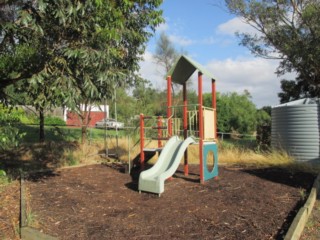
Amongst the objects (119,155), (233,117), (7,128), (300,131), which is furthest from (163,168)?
(233,117)

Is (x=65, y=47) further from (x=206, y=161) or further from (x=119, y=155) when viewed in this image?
(x=119, y=155)

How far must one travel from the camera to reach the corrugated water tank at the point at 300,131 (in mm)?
10945

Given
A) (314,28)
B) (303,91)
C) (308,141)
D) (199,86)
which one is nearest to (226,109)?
(303,91)

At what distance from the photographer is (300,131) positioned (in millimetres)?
11203

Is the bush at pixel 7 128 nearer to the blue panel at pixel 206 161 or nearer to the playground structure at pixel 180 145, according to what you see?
the playground structure at pixel 180 145

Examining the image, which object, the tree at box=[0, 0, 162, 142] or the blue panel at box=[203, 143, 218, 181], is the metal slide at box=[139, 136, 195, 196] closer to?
the blue panel at box=[203, 143, 218, 181]

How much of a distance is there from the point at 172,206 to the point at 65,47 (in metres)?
3.23

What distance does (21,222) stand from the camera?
17.4 ft

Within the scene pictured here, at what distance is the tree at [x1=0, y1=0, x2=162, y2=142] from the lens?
534 cm

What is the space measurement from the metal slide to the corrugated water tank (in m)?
3.97

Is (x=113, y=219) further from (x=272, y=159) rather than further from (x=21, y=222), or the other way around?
(x=272, y=159)

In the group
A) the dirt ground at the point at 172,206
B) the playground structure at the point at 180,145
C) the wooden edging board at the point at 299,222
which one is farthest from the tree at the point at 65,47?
the wooden edging board at the point at 299,222

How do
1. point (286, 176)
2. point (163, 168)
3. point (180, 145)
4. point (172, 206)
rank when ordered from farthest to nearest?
point (286, 176) → point (180, 145) → point (163, 168) → point (172, 206)

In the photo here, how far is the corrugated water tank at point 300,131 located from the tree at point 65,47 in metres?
6.66
